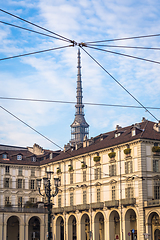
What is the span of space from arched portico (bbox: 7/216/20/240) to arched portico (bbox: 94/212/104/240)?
1714 cm

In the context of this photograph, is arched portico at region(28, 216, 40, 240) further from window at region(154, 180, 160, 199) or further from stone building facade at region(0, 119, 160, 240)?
window at region(154, 180, 160, 199)

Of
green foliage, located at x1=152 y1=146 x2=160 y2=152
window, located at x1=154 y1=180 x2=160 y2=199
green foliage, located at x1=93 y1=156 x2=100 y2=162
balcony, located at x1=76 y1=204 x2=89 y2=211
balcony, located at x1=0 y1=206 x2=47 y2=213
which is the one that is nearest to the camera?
window, located at x1=154 y1=180 x2=160 y2=199

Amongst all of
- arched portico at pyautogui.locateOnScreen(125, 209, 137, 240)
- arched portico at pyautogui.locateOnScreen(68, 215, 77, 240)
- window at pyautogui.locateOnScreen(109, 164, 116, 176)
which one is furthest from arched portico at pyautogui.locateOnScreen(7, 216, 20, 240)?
arched portico at pyautogui.locateOnScreen(125, 209, 137, 240)

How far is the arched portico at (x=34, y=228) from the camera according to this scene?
78.8m

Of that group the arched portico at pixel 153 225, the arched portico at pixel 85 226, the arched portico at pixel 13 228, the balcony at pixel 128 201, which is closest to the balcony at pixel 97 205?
the arched portico at pixel 85 226

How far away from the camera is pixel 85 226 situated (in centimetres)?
7212

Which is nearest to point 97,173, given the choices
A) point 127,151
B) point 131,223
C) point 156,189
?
point 127,151

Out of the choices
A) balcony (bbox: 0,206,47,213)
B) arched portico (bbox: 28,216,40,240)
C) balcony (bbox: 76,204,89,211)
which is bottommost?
arched portico (bbox: 28,216,40,240)

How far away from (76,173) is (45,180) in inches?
1391

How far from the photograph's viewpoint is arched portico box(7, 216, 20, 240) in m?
78.3

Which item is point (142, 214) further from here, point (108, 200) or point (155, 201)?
point (108, 200)

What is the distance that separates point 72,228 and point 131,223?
49.3ft

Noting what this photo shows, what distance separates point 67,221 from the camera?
7375 centimetres

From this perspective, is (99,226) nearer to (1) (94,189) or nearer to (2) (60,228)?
(1) (94,189)
